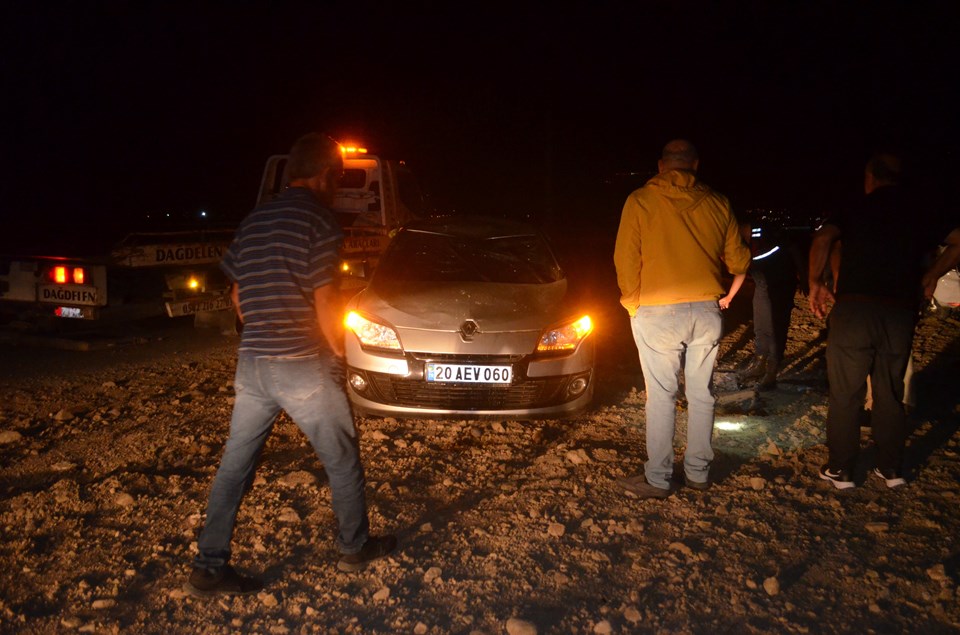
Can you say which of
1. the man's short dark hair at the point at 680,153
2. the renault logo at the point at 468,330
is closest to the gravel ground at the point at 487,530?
the renault logo at the point at 468,330

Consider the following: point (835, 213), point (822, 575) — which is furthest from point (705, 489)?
point (835, 213)

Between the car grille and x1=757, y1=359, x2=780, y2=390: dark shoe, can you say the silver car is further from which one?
x1=757, y1=359, x2=780, y2=390: dark shoe

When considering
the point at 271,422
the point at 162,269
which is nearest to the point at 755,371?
the point at 271,422

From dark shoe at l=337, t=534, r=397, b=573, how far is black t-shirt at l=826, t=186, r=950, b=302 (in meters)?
2.97

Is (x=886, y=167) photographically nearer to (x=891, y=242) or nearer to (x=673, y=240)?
(x=891, y=242)

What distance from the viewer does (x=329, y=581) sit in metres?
3.31

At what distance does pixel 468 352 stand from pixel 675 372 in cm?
131

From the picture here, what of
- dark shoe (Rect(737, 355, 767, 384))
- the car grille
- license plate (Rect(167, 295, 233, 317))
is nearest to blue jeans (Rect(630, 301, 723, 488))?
the car grille

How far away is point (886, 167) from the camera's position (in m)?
4.29

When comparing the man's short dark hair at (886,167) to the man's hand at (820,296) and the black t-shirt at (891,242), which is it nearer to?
the black t-shirt at (891,242)

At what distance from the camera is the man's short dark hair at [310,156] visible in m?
3.13

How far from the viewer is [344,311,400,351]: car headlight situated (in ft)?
16.1

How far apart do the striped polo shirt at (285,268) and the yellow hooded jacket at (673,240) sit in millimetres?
1713

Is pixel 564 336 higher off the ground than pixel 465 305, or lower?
lower
